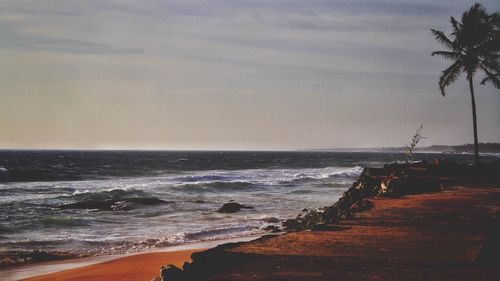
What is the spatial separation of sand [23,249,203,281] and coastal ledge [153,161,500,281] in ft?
9.49

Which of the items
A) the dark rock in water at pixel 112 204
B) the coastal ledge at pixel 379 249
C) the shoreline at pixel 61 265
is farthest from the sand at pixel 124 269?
the dark rock in water at pixel 112 204

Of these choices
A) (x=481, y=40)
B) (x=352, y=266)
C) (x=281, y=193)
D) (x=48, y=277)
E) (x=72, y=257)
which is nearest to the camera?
(x=352, y=266)

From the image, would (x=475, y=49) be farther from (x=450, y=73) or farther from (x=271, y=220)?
(x=271, y=220)

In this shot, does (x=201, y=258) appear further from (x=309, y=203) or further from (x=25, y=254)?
(x=309, y=203)

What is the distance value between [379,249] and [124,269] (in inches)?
226

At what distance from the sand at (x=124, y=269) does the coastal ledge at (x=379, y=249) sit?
2894mm

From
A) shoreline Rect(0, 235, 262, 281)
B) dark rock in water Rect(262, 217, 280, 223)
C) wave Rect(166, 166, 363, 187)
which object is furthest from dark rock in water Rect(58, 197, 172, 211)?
shoreline Rect(0, 235, 262, 281)

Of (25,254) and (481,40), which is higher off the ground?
(481,40)

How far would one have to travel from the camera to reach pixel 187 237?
16000 mm

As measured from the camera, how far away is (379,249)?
7.76m

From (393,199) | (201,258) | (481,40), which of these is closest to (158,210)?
(393,199)

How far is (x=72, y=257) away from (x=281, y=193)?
877 inches

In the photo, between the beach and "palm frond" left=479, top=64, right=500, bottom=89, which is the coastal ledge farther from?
"palm frond" left=479, top=64, right=500, bottom=89

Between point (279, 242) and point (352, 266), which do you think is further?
point (279, 242)
